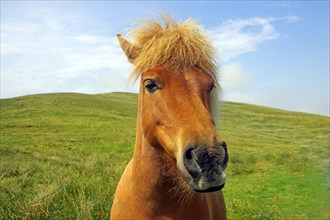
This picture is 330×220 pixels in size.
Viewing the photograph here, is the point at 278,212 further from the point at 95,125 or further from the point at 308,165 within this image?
the point at 95,125

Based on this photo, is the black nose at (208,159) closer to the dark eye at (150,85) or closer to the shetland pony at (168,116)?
the shetland pony at (168,116)

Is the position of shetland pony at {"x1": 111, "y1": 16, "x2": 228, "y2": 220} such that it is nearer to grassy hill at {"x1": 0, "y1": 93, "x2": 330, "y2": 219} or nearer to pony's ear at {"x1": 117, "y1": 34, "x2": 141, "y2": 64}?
pony's ear at {"x1": 117, "y1": 34, "x2": 141, "y2": 64}

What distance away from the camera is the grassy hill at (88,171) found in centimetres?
718

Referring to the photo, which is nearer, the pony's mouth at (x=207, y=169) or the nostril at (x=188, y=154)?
the pony's mouth at (x=207, y=169)

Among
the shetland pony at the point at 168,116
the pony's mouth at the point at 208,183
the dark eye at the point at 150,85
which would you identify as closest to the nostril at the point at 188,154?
the shetland pony at the point at 168,116

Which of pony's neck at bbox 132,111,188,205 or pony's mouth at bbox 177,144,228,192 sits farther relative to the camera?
pony's neck at bbox 132,111,188,205

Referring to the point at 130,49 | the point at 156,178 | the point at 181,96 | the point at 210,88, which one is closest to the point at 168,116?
the point at 181,96

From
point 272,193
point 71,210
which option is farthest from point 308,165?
point 71,210

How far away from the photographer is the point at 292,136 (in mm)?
43438

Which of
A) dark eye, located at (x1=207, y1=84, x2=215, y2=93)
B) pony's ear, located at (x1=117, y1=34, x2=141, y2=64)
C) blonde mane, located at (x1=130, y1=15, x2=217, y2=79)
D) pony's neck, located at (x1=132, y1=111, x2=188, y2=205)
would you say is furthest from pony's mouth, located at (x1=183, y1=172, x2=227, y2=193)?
pony's ear, located at (x1=117, y1=34, x2=141, y2=64)

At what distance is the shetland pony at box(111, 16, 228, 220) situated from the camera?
3066mm

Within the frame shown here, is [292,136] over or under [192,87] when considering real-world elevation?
under

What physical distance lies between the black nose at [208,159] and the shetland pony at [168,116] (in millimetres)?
79

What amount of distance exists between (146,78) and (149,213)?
135cm
